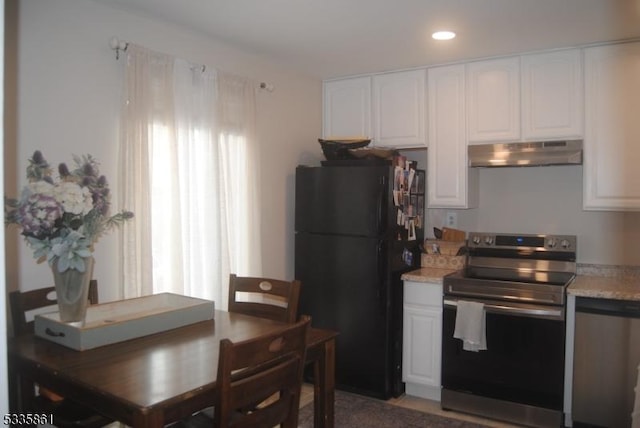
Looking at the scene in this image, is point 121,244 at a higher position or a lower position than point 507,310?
higher

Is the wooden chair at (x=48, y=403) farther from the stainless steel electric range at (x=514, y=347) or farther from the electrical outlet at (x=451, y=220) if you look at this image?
A: the electrical outlet at (x=451, y=220)

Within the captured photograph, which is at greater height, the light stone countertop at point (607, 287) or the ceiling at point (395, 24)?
the ceiling at point (395, 24)

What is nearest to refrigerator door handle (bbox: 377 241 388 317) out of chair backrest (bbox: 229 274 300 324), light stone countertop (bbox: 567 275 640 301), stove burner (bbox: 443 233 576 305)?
stove burner (bbox: 443 233 576 305)

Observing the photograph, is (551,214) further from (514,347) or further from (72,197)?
(72,197)

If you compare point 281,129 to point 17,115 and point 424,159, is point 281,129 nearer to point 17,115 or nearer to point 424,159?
point 424,159

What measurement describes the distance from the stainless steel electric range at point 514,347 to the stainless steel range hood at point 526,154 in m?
0.59

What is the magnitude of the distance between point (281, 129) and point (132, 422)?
2.58 meters

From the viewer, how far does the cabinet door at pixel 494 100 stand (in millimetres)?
3311

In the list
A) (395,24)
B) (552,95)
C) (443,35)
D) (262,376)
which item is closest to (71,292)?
(262,376)

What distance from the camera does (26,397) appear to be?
5.91 feet

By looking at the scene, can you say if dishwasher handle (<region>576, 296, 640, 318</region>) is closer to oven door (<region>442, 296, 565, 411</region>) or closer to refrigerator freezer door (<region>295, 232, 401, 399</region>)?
oven door (<region>442, 296, 565, 411</region>)

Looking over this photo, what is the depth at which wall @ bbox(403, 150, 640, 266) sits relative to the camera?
329 centimetres

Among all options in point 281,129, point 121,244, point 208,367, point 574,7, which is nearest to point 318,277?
point 281,129

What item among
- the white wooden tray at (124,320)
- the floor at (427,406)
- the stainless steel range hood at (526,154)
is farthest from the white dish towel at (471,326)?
the white wooden tray at (124,320)
